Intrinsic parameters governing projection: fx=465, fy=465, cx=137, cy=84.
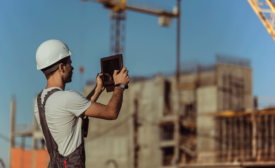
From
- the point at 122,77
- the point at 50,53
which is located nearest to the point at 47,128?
the point at 50,53

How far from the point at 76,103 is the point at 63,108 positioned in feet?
0.48

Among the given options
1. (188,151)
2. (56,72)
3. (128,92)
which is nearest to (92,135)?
(128,92)

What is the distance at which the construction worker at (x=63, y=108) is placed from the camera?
12.5 ft

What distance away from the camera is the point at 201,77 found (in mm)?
44969

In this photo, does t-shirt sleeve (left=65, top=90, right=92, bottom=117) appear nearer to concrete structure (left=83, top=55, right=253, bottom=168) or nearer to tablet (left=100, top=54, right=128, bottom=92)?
tablet (left=100, top=54, right=128, bottom=92)

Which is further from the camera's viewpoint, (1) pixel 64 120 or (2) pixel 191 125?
(2) pixel 191 125

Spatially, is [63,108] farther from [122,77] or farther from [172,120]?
[172,120]

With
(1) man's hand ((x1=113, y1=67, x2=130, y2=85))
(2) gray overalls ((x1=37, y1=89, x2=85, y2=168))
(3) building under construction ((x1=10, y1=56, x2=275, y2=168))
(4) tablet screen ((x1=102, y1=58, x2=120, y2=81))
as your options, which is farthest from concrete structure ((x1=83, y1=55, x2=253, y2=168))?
(2) gray overalls ((x1=37, y1=89, x2=85, y2=168))

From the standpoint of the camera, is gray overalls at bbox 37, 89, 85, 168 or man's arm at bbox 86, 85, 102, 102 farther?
man's arm at bbox 86, 85, 102, 102

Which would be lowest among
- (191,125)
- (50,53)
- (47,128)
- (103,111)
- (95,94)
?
(47,128)

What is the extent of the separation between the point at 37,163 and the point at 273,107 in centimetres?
4271

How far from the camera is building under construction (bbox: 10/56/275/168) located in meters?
39.7

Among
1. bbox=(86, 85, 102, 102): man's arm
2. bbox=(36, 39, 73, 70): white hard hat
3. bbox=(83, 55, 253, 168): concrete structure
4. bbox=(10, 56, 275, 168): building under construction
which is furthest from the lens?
bbox=(83, 55, 253, 168): concrete structure

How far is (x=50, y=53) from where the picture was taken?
398cm
